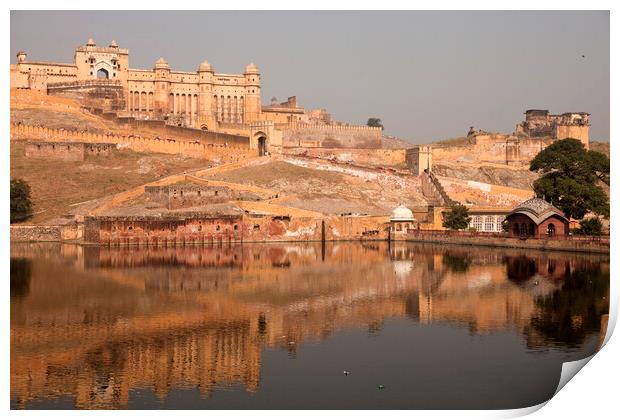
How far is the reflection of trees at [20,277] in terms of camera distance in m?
22.4


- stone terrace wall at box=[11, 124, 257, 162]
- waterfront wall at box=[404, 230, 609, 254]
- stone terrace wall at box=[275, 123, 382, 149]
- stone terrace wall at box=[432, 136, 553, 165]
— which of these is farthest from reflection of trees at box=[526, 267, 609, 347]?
stone terrace wall at box=[275, 123, 382, 149]

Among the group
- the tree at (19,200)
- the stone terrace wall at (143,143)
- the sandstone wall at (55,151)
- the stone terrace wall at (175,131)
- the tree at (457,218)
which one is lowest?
the tree at (457,218)

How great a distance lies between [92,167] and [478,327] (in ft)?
113

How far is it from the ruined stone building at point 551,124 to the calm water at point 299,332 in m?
38.1

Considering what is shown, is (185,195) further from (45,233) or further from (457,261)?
(457,261)

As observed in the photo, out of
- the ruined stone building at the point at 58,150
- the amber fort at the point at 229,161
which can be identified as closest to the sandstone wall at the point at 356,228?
the amber fort at the point at 229,161

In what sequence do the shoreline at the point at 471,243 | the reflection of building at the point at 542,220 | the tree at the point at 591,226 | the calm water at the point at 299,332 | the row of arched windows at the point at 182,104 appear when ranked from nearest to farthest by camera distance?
the calm water at the point at 299,332 < the shoreline at the point at 471,243 < the tree at the point at 591,226 < the reflection of building at the point at 542,220 < the row of arched windows at the point at 182,104

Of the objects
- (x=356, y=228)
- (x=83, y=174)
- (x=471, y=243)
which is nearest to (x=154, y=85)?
(x=83, y=174)

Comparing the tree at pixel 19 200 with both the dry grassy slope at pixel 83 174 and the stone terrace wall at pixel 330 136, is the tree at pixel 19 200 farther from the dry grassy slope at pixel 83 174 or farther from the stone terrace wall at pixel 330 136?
the stone terrace wall at pixel 330 136

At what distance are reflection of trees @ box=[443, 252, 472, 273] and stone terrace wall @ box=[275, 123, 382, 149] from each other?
29.3 metres

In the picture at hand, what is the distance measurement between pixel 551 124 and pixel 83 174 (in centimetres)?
4320

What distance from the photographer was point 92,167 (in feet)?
160

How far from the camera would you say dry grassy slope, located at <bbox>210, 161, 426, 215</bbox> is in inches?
1747
